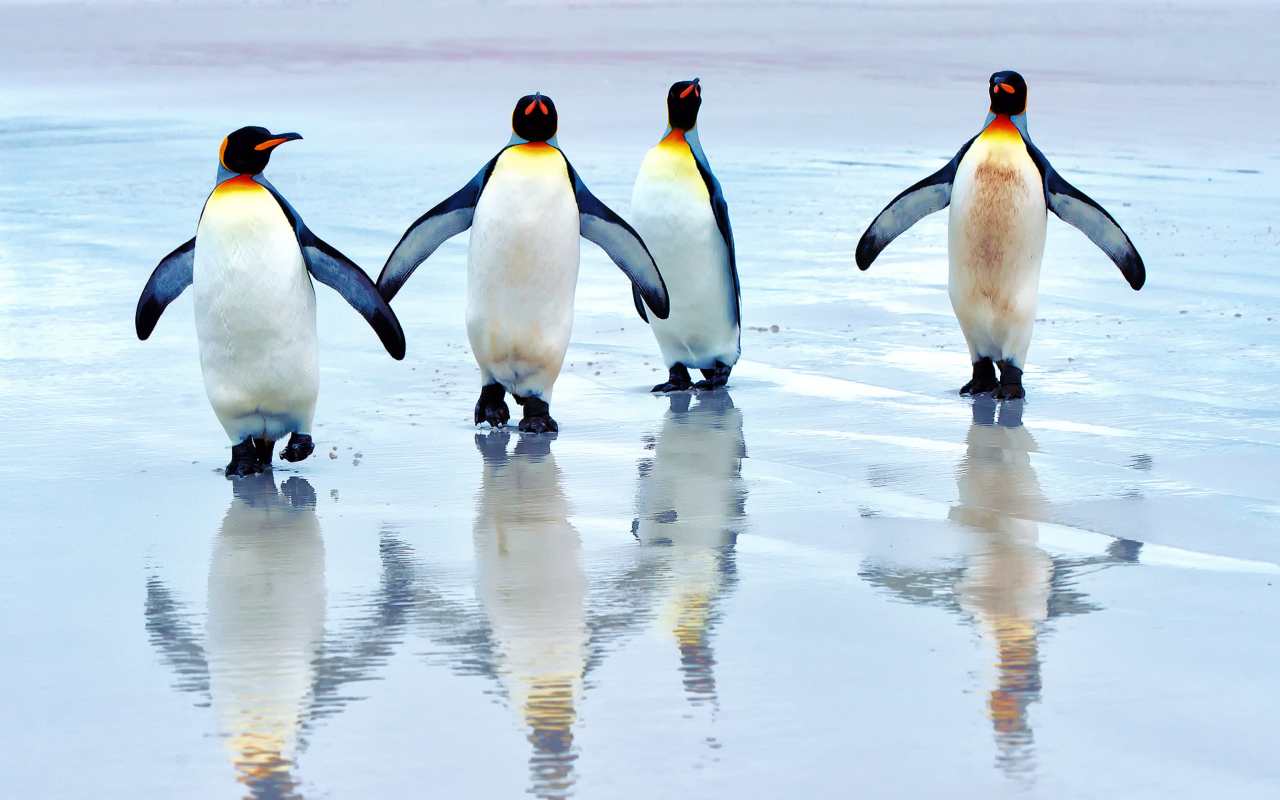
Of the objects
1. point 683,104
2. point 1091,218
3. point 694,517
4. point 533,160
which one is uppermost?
point 683,104

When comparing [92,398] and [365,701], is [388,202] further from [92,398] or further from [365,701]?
[365,701]

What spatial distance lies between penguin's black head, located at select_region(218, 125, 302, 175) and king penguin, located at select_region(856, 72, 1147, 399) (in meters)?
2.56

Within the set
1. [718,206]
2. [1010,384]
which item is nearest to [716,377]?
[718,206]

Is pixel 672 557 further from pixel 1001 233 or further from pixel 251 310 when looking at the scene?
pixel 1001 233

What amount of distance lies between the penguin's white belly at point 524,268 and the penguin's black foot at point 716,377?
0.89m

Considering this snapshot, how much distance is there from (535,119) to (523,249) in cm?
42

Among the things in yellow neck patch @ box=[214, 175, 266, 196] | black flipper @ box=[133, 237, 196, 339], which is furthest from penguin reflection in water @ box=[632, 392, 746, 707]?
black flipper @ box=[133, 237, 196, 339]

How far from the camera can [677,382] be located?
611 centimetres

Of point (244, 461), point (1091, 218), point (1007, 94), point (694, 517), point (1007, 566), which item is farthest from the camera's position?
point (1091, 218)

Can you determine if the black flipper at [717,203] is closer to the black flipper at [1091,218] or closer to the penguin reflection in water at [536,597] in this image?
the black flipper at [1091,218]

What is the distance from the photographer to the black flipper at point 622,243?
543cm

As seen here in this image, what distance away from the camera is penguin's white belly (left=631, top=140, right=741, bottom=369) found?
5.95 metres

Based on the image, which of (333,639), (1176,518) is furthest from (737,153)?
(333,639)

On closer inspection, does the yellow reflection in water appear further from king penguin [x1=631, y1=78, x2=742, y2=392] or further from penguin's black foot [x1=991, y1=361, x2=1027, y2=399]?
king penguin [x1=631, y1=78, x2=742, y2=392]
